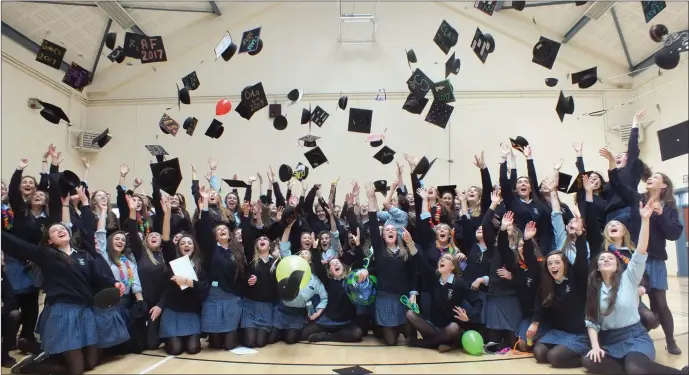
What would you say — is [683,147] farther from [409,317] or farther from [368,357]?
[368,357]

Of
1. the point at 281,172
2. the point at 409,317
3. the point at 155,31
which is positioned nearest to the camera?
the point at 409,317

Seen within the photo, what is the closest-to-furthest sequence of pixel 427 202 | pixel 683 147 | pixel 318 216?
pixel 683 147 → pixel 427 202 → pixel 318 216

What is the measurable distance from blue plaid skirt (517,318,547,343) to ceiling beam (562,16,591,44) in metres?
6.97

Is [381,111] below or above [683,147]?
above

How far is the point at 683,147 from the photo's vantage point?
140 inches

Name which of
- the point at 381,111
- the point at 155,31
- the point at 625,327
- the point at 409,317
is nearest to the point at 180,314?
the point at 409,317

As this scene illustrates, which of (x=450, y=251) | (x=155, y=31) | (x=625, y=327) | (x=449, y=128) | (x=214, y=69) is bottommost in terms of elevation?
(x=625, y=327)

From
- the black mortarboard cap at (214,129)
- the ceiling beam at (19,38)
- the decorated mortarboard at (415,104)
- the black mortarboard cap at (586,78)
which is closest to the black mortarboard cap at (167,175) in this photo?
the black mortarboard cap at (214,129)

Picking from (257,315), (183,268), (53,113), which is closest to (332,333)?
(257,315)

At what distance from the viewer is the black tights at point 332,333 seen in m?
4.24

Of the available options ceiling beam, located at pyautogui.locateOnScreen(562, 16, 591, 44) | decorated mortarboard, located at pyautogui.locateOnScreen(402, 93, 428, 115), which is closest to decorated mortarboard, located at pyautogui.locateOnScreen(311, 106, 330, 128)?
decorated mortarboard, located at pyautogui.locateOnScreen(402, 93, 428, 115)

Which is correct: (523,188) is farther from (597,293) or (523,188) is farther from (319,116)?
(319,116)

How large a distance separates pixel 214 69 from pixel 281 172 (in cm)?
303

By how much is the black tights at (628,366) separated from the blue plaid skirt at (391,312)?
4.68ft
